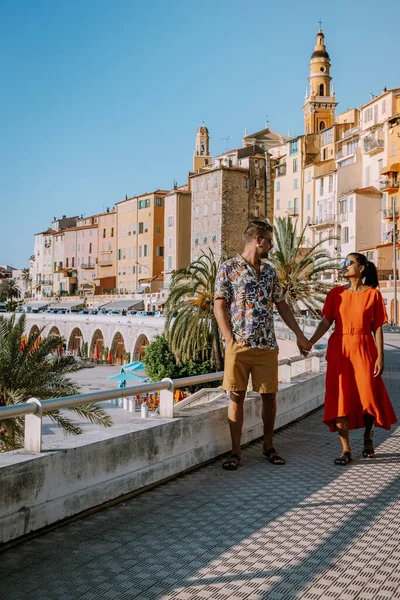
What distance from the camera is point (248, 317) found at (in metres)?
5.50

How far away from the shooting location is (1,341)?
14.5 meters

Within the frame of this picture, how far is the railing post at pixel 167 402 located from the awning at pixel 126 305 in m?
74.3

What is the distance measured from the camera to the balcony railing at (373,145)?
57.9 m

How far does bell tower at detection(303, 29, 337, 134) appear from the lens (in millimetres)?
78000

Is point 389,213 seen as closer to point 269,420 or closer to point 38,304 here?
point 269,420

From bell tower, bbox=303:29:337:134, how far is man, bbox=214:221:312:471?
245 feet

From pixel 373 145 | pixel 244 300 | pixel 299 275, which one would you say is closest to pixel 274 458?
pixel 244 300

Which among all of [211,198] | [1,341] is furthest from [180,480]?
[211,198]

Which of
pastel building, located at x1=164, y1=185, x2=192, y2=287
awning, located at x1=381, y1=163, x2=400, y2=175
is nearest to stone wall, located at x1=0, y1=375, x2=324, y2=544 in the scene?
awning, located at x1=381, y1=163, x2=400, y2=175

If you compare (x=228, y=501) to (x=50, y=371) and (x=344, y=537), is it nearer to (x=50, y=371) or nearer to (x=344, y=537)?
(x=344, y=537)

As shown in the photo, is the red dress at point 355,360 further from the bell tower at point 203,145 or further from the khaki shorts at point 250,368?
the bell tower at point 203,145

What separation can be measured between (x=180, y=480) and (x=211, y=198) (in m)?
72.0

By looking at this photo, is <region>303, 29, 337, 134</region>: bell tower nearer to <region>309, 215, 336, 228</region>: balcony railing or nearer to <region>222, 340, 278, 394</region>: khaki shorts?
<region>309, 215, 336, 228</region>: balcony railing

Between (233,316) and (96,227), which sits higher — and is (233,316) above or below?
below
